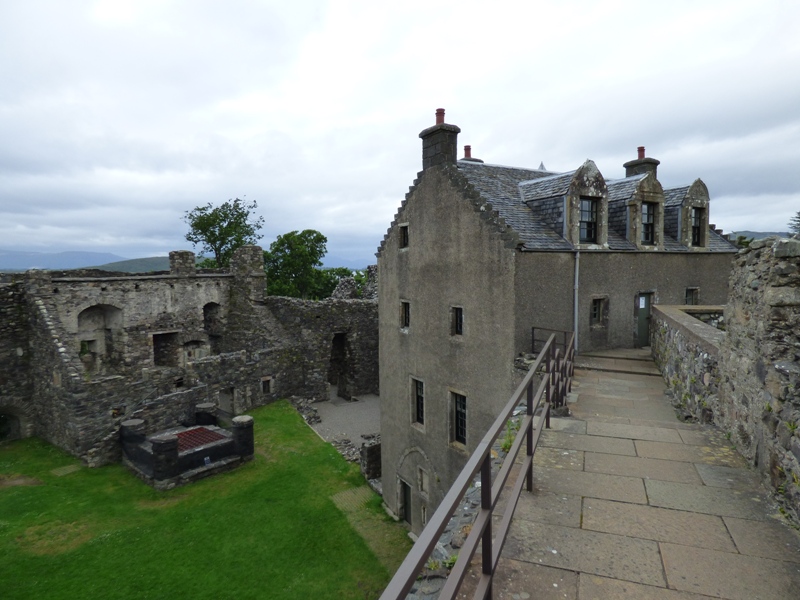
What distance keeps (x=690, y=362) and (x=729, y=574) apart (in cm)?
581

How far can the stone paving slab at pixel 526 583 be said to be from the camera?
3232mm

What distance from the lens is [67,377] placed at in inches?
675

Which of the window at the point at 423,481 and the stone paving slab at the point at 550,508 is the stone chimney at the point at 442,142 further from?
the stone paving slab at the point at 550,508

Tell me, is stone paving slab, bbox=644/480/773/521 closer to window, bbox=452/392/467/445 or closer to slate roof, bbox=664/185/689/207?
window, bbox=452/392/467/445

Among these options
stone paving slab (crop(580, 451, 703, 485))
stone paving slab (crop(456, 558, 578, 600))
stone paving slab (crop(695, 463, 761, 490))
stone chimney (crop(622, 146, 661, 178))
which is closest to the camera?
stone paving slab (crop(456, 558, 578, 600))

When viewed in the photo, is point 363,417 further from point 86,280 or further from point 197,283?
point 86,280

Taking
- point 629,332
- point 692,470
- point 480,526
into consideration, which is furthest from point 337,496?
point 480,526

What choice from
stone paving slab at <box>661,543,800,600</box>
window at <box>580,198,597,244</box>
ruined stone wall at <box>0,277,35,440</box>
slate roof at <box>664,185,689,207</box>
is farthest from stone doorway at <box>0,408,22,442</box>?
slate roof at <box>664,185,689,207</box>

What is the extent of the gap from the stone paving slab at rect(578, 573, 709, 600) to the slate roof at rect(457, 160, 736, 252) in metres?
9.25

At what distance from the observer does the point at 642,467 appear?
5.54 metres

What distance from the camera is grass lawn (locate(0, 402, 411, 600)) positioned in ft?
35.9

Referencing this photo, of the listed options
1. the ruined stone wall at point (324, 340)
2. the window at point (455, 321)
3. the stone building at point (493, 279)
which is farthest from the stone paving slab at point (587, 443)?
the ruined stone wall at point (324, 340)

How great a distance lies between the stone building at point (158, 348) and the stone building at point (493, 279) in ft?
30.7

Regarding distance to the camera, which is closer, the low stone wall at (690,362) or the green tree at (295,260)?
the low stone wall at (690,362)
